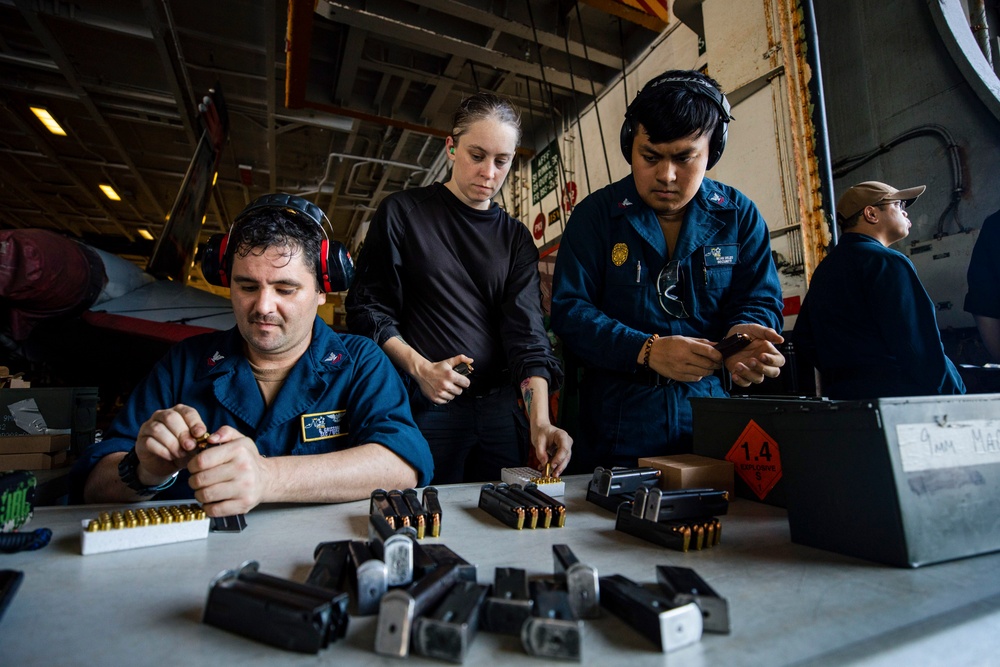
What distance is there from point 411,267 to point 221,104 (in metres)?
6.23

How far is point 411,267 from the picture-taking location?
1.88 meters

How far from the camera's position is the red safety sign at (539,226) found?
21.5 feet

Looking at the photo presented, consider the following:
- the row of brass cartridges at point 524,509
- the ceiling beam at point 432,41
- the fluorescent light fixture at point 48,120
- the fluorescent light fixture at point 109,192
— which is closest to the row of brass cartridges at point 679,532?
the row of brass cartridges at point 524,509

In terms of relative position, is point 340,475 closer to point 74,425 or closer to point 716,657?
point 716,657

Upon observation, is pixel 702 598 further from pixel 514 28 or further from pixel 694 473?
pixel 514 28

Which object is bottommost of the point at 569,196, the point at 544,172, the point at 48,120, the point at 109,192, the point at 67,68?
the point at 569,196

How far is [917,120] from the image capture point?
3.08m

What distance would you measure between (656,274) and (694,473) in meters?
0.67

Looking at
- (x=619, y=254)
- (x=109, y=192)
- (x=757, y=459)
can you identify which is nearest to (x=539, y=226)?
(x=619, y=254)

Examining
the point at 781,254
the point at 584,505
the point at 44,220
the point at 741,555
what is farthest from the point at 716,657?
the point at 44,220

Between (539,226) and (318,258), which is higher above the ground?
(539,226)

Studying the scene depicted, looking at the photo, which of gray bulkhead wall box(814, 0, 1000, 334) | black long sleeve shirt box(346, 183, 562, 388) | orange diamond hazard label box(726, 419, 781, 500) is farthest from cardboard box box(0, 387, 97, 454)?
gray bulkhead wall box(814, 0, 1000, 334)

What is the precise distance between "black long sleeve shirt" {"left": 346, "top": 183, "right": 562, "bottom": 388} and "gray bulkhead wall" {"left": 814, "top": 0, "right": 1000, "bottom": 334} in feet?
8.54

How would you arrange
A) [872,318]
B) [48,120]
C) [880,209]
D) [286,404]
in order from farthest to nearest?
[48,120] < [880,209] < [872,318] < [286,404]
